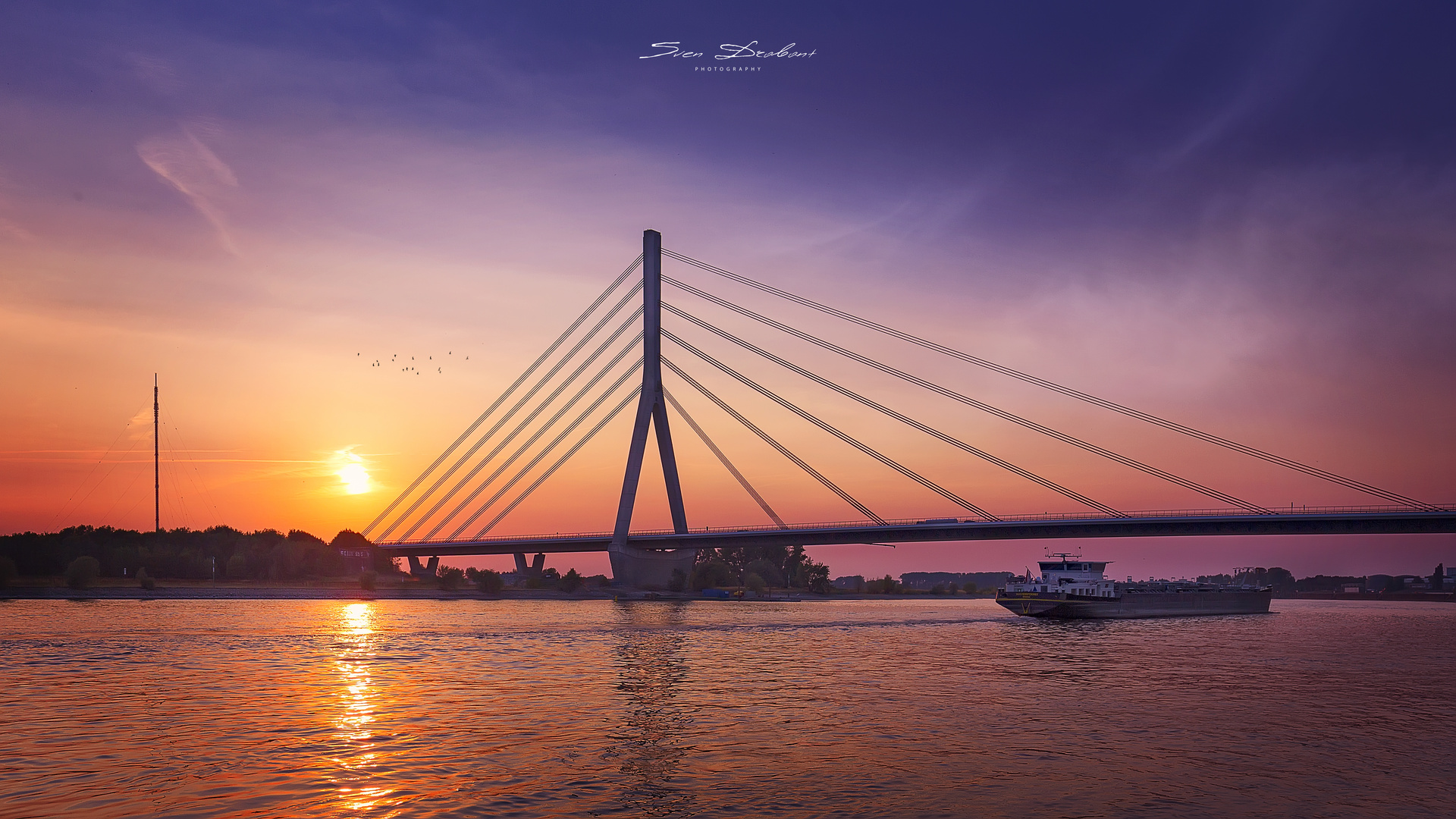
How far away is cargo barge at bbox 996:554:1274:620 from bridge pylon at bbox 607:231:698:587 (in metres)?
33.8

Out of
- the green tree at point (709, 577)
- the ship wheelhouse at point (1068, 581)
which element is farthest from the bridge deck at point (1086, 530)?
the green tree at point (709, 577)

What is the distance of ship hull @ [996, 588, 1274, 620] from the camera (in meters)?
89.1

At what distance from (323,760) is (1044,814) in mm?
13017

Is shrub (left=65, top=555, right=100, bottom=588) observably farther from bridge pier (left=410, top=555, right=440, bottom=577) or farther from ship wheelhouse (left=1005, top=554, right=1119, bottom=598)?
ship wheelhouse (left=1005, top=554, right=1119, bottom=598)

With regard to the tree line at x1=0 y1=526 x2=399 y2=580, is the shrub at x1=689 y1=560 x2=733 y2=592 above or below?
below

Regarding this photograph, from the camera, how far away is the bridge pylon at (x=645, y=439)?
95.9 m

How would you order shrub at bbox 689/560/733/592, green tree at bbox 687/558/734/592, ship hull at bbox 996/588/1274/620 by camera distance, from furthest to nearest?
shrub at bbox 689/560/733/592
green tree at bbox 687/558/734/592
ship hull at bbox 996/588/1274/620

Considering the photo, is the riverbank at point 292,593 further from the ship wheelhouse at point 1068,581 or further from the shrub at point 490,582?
the ship wheelhouse at point 1068,581

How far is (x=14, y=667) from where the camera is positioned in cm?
3519

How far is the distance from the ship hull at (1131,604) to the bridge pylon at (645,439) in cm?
3374

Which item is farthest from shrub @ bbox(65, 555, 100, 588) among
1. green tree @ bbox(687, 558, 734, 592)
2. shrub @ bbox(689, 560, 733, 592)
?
shrub @ bbox(689, 560, 733, 592)

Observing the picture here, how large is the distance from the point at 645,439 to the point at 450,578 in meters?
66.3

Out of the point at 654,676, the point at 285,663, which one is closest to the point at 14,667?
the point at 285,663

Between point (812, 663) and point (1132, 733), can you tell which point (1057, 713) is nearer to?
point (1132, 733)
